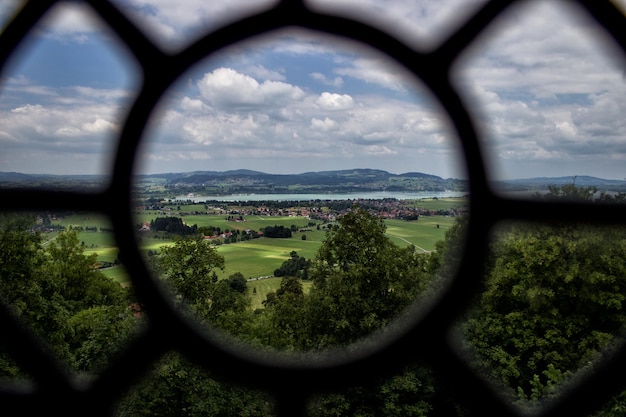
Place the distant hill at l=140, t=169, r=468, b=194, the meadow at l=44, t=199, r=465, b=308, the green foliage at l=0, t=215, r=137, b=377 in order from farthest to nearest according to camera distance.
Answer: the green foliage at l=0, t=215, r=137, b=377, the distant hill at l=140, t=169, r=468, b=194, the meadow at l=44, t=199, r=465, b=308

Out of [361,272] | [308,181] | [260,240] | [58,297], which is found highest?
[308,181]

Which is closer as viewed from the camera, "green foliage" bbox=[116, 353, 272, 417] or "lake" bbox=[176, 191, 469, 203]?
"lake" bbox=[176, 191, 469, 203]

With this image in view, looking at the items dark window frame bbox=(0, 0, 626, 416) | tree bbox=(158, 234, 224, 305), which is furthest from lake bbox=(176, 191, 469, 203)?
tree bbox=(158, 234, 224, 305)

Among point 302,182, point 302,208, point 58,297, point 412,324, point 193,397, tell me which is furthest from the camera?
point 58,297

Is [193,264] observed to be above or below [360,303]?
above

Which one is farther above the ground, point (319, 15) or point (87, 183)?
point (319, 15)

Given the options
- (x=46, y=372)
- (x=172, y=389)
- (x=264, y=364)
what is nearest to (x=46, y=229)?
(x=46, y=372)

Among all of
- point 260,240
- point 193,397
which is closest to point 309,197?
point 260,240

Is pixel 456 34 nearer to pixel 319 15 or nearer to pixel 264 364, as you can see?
pixel 319 15

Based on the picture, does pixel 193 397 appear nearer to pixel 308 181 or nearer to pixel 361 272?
pixel 361 272

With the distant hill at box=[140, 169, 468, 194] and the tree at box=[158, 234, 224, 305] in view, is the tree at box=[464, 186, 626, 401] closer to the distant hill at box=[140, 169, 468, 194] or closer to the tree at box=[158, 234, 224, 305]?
the distant hill at box=[140, 169, 468, 194]

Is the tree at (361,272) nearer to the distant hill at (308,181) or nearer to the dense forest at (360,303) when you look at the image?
the dense forest at (360,303)
